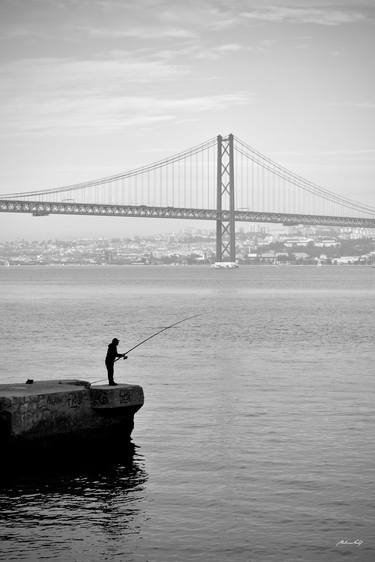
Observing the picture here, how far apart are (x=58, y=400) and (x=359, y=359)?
14.7m

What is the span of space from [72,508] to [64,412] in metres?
2.03

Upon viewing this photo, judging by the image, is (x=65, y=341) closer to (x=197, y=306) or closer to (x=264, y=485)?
(x=264, y=485)

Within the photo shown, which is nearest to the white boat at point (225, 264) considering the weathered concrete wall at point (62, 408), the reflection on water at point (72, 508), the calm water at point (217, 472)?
the calm water at point (217, 472)

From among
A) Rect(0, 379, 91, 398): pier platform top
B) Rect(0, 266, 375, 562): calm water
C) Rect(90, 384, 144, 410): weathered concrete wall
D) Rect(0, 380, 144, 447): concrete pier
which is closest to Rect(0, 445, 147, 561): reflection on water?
Rect(0, 266, 375, 562): calm water

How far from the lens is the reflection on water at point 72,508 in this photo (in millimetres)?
9344

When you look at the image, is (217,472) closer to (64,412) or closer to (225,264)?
(64,412)

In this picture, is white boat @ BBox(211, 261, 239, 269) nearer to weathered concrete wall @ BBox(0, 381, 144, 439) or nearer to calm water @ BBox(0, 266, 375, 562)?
calm water @ BBox(0, 266, 375, 562)

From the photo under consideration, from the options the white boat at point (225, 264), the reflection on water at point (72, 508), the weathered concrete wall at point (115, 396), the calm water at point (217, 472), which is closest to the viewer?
the reflection on water at point (72, 508)

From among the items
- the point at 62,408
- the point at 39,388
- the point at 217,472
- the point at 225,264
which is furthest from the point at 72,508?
the point at 225,264

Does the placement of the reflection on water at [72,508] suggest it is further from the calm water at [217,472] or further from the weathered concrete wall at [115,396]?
the weathered concrete wall at [115,396]

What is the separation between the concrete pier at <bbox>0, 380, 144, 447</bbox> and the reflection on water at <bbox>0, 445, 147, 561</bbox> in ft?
1.18

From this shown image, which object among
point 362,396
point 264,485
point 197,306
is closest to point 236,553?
point 264,485

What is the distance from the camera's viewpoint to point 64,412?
12312 mm

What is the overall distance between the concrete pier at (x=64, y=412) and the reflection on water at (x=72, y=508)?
360 millimetres
